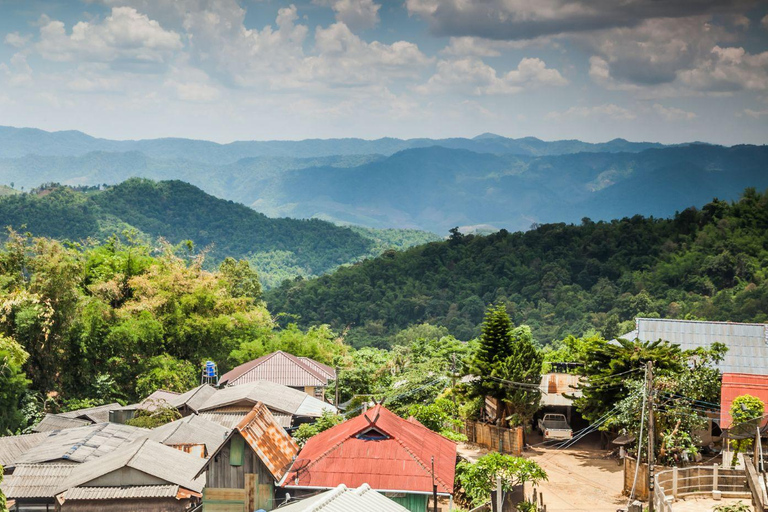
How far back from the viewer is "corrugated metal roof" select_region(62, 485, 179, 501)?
23297 mm

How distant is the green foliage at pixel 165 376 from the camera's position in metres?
42.9

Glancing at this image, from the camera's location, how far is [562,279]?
10844 cm

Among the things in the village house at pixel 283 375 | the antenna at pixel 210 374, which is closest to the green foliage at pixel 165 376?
the antenna at pixel 210 374

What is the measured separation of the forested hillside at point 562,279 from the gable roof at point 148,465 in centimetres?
5497

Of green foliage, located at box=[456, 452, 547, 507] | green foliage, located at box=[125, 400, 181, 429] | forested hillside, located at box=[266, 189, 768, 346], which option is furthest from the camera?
forested hillside, located at box=[266, 189, 768, 346]

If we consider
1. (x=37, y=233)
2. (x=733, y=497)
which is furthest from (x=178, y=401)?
(x=37, y=233)

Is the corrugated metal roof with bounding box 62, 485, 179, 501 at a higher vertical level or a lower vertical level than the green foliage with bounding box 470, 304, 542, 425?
lower

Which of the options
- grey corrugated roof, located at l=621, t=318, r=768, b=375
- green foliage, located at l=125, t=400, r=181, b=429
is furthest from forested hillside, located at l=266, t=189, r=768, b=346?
green foliage, located at l=125, t=400, r=181, b=429

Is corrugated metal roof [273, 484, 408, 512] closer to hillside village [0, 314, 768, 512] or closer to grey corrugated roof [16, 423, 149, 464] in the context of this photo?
hillside village [0, 314, 768, 512]

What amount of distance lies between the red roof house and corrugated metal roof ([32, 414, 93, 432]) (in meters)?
15.6

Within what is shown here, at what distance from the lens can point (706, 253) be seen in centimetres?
9162

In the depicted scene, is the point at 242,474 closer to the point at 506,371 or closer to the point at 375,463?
the point at 375,463

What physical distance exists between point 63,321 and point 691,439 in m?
30.7

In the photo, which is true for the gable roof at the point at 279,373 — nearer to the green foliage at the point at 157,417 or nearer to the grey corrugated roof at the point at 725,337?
the green foliage at the point at 157,417
